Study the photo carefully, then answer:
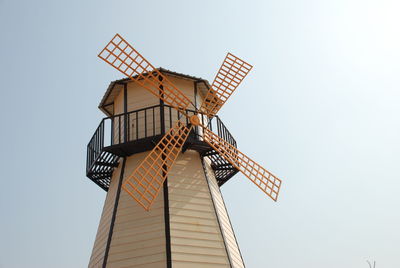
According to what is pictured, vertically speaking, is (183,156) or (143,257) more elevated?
(183,156)

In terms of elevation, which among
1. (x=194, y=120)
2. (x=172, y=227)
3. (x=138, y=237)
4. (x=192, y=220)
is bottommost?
(x=138, y=237)

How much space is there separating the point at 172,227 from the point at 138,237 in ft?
2.84

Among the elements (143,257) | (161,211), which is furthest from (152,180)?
(143,257)

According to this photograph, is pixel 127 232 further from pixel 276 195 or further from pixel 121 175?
pixel 276 195

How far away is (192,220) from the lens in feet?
37.9

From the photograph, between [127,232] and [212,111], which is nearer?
[127,232]

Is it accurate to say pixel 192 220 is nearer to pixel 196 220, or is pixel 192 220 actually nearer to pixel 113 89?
pixel 196 220

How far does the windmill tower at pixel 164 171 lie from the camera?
36.0ft

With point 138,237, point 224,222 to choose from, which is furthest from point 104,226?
point 224,222

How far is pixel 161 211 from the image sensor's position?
37.4 ft

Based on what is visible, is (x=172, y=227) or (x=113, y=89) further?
(x=113, y=89)

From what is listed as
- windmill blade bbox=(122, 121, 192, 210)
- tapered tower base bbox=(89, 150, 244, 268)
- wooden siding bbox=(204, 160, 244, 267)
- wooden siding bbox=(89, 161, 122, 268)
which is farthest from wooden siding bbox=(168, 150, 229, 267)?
wooden siding bbox=(89, 161, 122, 268)

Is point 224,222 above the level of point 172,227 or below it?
above

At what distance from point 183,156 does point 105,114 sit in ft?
13.2
